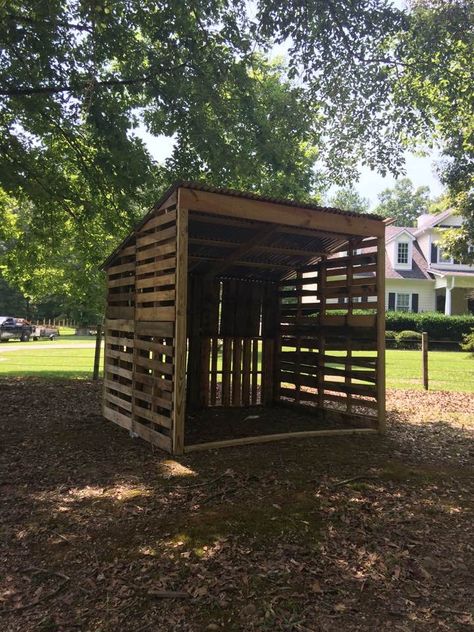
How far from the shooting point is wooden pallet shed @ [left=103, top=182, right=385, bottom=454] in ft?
19.1

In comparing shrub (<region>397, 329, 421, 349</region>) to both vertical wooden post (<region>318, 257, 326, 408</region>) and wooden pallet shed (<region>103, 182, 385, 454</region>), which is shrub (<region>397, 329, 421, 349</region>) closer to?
wooden pallet shed (<region>103, 182, 385, 454</region>)

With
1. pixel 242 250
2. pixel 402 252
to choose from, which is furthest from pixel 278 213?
pixel 402 252

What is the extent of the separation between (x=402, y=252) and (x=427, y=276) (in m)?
2.18

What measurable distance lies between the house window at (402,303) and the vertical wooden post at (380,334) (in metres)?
25.3

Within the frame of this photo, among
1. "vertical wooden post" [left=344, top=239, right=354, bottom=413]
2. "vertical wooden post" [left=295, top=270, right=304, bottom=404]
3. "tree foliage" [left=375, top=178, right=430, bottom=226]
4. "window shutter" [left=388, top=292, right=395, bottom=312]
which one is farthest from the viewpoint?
"tree foliage" [left=375, top=178, right=430, bottom=226]

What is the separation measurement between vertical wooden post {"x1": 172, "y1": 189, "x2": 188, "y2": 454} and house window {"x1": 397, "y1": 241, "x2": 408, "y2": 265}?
95.7 ft

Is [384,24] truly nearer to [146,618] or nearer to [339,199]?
[146,618]

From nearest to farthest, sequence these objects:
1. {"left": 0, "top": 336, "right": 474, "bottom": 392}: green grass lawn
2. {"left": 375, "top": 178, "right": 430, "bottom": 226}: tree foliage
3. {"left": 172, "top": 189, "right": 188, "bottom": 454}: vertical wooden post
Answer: {"left": 172, "top": 189, "right": 188, "bottom": 454}: vertical wooden post
{"left": 0, "top": 336, "right": 474, "bottom": 392}: green grass lawn
{"left": 375, "top": 178, "right": 430, "bottom": 226}: tree foliage

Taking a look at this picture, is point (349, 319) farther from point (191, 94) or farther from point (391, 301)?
point (391, 301)

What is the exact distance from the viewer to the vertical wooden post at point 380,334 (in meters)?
6.98

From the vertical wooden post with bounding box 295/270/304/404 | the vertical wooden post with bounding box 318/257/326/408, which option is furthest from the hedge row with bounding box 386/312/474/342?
the vertical wooden post with bounding box 318/257/326/408

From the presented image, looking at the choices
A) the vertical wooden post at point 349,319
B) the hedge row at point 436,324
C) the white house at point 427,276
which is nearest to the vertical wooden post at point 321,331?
the vertical wooden post at point 349,319

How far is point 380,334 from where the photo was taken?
6.98m

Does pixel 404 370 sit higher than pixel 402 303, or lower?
lower
